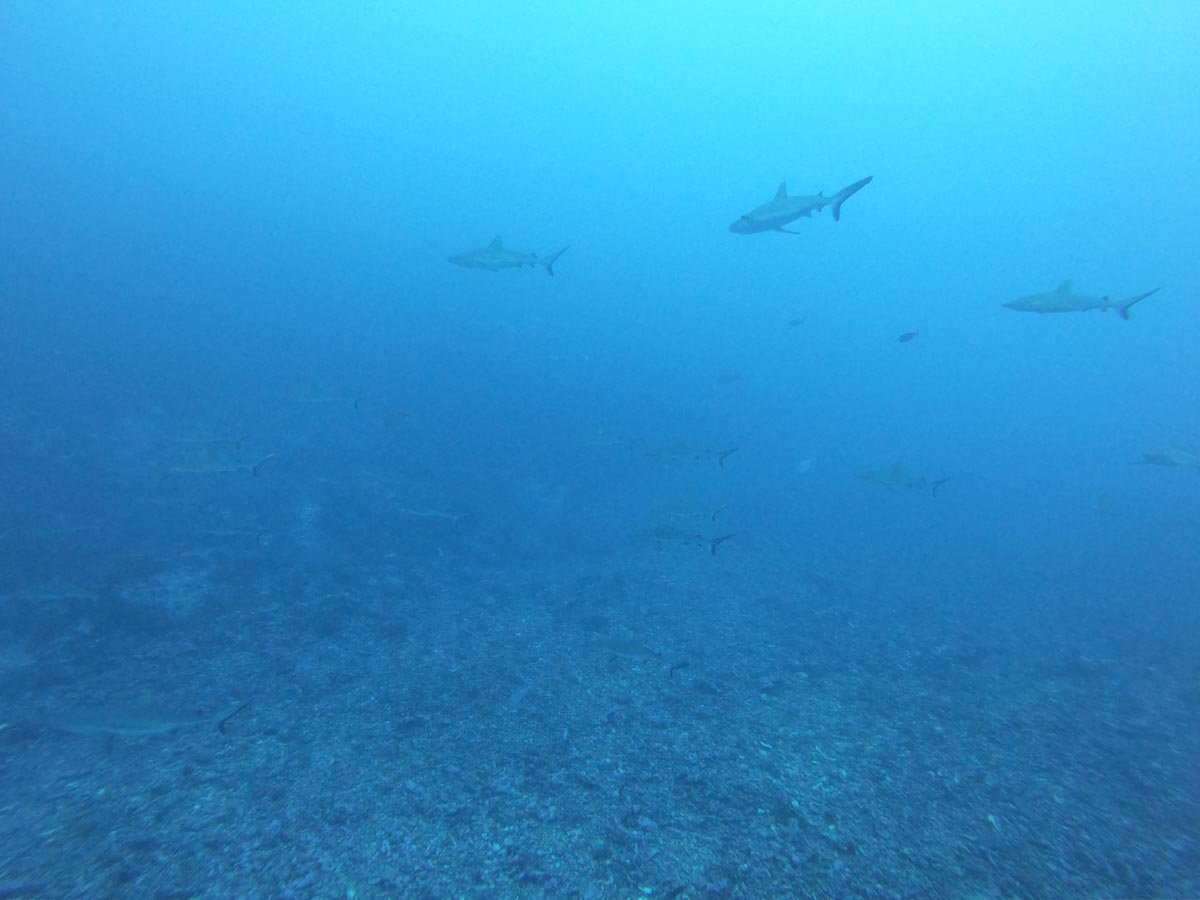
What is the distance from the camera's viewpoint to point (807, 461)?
3531 centimetres

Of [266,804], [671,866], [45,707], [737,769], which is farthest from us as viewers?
[45,707]

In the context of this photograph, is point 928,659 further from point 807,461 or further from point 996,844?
point 807,461

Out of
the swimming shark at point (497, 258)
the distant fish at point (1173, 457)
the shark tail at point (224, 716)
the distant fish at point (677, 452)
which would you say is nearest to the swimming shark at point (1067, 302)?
the distant fish at point (1173, 457)

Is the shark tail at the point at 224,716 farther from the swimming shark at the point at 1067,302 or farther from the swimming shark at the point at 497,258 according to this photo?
the swimming shark at the point at 1067,302

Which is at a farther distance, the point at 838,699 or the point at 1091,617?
the point at 1091,617

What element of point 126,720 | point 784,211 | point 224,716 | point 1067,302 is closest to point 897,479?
point 1067,302

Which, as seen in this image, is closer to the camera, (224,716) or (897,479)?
(224,716)

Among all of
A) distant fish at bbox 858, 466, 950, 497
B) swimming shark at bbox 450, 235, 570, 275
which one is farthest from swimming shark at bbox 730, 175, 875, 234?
distant fish at bbox 858, 466, 950, 497

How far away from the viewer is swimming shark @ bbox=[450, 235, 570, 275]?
629 inches

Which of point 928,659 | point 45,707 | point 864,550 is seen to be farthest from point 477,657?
point 864,550

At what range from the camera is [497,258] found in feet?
53.5

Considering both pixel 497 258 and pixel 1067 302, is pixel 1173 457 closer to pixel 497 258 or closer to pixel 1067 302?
pixel 1067 302

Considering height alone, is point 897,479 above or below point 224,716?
below

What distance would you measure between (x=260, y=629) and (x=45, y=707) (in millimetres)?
3066
